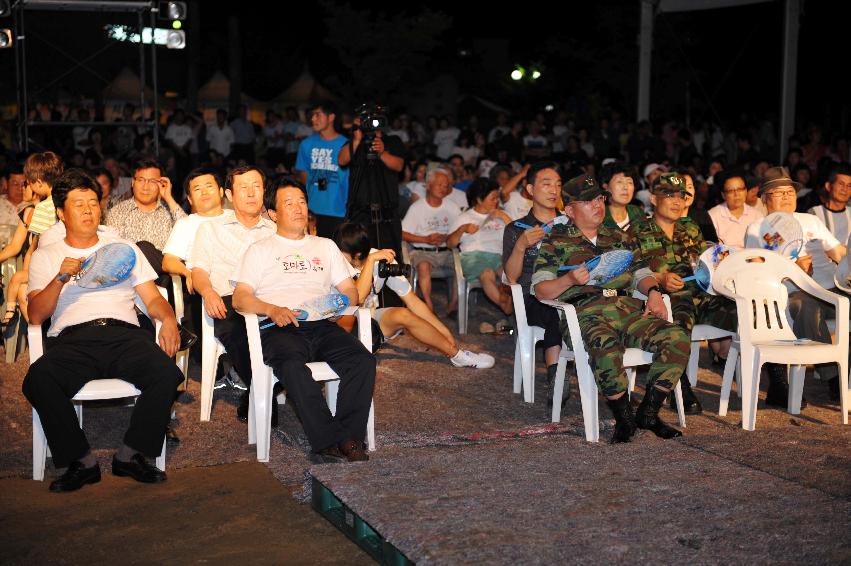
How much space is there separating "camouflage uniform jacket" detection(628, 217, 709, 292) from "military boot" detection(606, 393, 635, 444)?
1.05 m

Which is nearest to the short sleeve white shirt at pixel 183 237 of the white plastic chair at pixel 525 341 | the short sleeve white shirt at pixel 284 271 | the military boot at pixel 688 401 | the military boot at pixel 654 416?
the short sleeve white shirt at pixel 284 271

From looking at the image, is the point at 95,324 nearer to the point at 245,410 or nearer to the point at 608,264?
the point at 245,410

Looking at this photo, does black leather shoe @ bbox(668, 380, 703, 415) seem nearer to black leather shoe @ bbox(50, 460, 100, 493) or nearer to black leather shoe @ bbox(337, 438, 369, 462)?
black leather shoe @ bbox(337, 438, 369, 462)

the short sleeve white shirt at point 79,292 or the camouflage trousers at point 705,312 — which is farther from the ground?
the short sleeve white shirt at point 79,292

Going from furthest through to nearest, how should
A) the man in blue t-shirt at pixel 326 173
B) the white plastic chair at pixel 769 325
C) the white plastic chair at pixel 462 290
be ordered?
1. the white plastic chair at pixel 462 290
2. the man in blue t-shirt at pixel 326 173
3. the white plastic chair at pixel 769 325

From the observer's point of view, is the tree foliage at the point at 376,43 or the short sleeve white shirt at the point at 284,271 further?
the tree foliage at the point at 376,43

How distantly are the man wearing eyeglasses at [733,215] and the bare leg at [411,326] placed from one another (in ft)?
7.04

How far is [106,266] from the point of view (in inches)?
212

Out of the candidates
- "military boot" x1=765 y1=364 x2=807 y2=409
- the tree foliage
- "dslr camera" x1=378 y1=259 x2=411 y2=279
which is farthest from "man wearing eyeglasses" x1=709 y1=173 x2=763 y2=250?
the tree foliage

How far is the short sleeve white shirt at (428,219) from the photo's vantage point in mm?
9875

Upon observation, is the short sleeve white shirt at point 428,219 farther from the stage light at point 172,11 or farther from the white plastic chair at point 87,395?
the white plastic chair at point 87,395

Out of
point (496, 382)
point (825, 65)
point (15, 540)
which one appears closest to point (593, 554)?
point (15, 540)

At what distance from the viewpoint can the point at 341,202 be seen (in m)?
8.88

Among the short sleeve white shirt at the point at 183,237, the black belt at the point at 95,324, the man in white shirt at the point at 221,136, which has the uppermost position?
the man in white shirt at the point at 221,136
